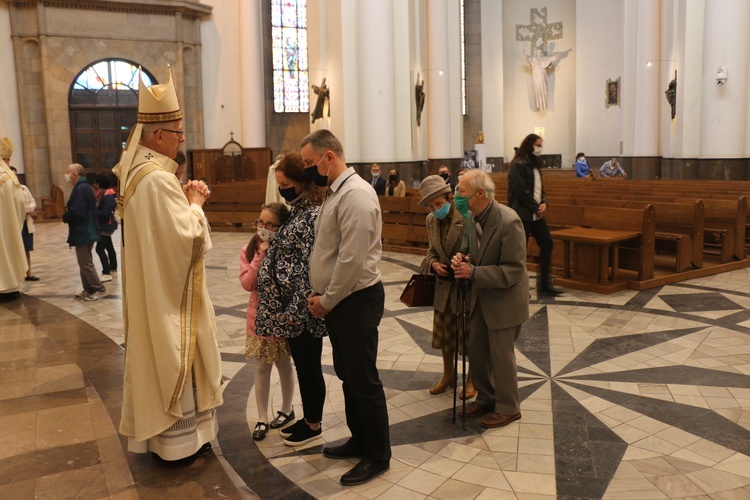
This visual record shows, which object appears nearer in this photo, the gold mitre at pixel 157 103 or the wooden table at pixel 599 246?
the gold mitre at pixel 157 103

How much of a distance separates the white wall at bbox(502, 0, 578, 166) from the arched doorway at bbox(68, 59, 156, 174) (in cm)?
1745

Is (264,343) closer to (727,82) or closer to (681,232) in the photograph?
(681,232)

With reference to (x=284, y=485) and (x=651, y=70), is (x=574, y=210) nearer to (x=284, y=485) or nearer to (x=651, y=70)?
(x=284, y=485)

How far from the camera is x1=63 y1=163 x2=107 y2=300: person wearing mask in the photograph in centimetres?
864

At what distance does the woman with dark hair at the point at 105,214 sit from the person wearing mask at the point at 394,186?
5745 mm

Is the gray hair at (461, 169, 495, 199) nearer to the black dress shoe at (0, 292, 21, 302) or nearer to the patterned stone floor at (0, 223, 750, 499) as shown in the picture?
the patterned stone floor at (0, 223, 750, 499)

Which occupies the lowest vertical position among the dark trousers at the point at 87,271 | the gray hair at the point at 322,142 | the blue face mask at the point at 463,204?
the dark trousers at the point at 87,271

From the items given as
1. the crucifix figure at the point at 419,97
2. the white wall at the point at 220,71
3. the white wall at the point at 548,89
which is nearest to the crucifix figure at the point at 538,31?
the white wall at the point at 548,89

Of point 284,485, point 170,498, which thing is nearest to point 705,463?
point 284,485

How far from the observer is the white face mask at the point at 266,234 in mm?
4113

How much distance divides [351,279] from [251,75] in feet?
70.7

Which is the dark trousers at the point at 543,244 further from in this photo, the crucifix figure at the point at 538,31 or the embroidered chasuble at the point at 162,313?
the crucifix figure at the point at 538,31

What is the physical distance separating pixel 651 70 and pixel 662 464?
20.7 m

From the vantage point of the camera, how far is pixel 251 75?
23.6m
